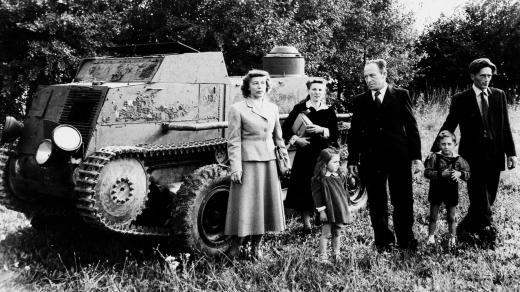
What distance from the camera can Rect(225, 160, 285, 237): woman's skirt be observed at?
5.13 m

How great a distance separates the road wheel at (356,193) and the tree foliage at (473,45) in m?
14.7

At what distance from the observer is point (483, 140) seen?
5.58 meters

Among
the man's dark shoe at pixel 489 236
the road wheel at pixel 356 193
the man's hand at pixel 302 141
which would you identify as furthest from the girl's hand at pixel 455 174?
the road wheel at pixel 356 193

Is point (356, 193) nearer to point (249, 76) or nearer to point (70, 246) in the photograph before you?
point (249, 76)

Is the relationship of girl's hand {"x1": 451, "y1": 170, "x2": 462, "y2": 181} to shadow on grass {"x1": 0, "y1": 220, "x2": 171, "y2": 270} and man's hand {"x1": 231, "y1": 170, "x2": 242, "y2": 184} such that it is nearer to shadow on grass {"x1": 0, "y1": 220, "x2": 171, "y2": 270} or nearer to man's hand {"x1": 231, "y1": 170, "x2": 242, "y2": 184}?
man's hand {"x1": 231, "y1": 170, "x2": 242, "y2": 184}

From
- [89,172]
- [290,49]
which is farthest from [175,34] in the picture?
[89,172]

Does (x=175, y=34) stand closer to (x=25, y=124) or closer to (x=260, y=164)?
(x=25, y=124)

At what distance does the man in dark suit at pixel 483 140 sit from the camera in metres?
5.57

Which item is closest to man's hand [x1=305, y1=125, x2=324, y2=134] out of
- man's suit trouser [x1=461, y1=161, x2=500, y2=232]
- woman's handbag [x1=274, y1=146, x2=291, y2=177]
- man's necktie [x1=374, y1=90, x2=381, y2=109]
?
woman's handbag [x1=274, y1=146, x2=291, y2=177]

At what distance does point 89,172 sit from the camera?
16.6ft

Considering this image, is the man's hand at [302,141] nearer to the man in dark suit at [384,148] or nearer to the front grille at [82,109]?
the man in dark suit at [384,148]

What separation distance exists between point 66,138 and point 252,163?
182cm

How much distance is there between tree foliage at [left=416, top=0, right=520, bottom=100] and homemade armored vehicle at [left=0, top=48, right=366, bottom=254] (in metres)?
17.0

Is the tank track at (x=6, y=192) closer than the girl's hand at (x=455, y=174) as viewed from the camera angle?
No
